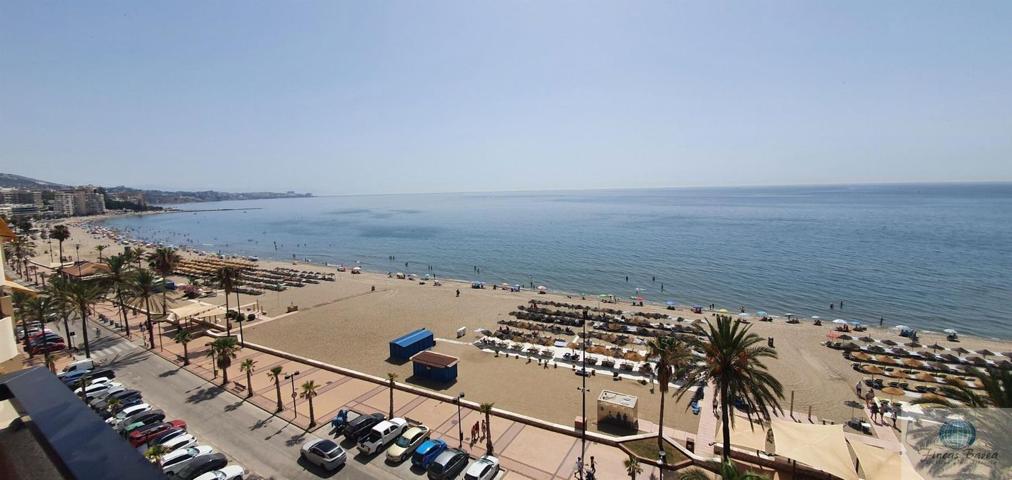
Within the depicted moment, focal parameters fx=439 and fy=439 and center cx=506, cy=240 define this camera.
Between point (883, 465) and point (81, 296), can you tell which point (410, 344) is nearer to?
point (81, 296)

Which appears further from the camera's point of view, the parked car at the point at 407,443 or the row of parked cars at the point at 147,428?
the parked car at the point at 407,443

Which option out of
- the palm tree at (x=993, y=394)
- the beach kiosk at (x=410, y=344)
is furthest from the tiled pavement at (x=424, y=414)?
the palm tree at (x=993, y=394)

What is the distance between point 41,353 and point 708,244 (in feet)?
361

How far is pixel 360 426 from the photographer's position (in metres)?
21.9

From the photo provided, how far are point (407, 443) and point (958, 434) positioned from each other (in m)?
20.6

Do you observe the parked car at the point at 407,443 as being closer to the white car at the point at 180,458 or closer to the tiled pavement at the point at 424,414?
the tiled pavement at the point at 424,414

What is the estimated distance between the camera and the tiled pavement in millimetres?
19969

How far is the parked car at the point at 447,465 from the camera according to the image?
18.5 metres

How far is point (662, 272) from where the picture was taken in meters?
78.6

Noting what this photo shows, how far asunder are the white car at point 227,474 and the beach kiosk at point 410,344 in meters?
16.3

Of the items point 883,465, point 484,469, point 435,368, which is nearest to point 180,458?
point 484,469

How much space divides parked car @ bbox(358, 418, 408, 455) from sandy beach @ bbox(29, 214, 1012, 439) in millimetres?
6832

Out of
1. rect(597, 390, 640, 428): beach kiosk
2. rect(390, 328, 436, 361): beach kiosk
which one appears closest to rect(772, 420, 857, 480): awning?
rect(597, 390, 640, 428): beach kiosk

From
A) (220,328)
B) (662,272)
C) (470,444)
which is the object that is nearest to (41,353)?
(220,328)
